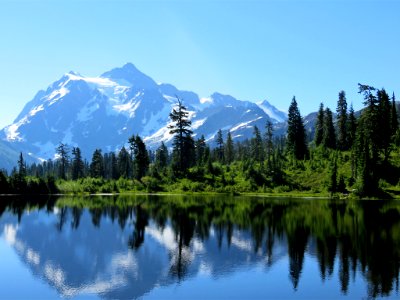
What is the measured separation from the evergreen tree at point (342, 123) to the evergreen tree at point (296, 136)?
37.7 ft

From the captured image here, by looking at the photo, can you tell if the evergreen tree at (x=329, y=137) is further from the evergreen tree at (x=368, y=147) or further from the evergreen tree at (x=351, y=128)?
the evergreen tree at (x=368, y=147)

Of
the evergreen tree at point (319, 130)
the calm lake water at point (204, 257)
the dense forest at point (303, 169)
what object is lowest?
the calm lake water at point (204, 257)

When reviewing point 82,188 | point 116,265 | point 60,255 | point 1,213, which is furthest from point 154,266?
point 82,188

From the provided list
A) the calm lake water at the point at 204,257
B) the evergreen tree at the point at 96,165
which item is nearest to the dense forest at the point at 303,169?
the evergreen tree at the point at 96,165

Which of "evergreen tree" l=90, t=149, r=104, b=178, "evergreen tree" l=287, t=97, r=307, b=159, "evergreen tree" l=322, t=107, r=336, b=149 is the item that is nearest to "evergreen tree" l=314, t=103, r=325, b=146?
"evergreen tree" l=322, t=107, r=336, b=149

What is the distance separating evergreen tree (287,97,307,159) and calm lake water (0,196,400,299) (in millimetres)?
80479

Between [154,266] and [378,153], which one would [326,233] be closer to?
[154,266]

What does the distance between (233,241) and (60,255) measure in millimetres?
16277

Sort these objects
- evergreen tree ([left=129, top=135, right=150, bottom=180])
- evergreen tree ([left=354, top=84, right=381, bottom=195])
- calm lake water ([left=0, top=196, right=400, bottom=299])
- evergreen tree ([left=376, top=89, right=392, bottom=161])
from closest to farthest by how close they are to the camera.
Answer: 1. calm lake water ([left=0, top=196, right=400, bottom=299])
2. evergreen tree ([left=354, top=84, right=381, bottom=195])
3. evergreen tree ([left=376, top=89, right=392, bottom=161])
4. evergreen tree ([left=129, top=135, right=150, bottom=180])

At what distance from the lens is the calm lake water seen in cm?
2720

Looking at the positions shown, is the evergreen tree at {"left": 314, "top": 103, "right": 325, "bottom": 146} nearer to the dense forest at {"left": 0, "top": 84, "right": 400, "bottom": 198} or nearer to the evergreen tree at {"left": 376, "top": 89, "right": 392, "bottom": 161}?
the dense forest at {"left": 0, "top": 84, "right": 400, "bottom": 198}

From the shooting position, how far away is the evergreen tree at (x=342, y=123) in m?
141

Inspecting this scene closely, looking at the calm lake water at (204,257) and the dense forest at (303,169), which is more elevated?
the dense forest at (303,169)

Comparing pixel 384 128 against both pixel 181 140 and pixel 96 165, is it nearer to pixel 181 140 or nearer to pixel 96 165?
pixel 181 140
